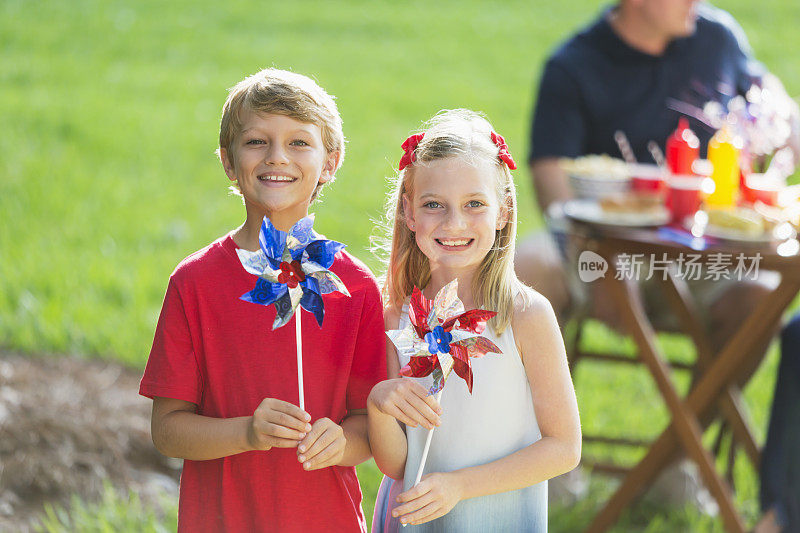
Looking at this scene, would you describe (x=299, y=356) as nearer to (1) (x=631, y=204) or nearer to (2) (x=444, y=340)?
(2) (x=444, y=340)

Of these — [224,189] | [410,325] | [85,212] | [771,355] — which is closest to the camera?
[410,325]

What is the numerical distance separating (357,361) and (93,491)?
1689mm

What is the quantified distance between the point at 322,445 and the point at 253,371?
22cm

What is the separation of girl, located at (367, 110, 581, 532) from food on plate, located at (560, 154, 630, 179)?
5.30 ft

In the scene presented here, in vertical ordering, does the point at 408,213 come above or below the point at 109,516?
above

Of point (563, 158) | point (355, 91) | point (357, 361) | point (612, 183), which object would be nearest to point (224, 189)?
point (355, 91)

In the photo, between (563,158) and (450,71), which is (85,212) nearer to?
(563,158)

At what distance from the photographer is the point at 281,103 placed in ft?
5.41

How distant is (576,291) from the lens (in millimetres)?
3562

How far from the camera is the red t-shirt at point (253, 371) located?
168 centimetres

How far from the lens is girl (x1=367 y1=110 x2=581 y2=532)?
1619 millimetres

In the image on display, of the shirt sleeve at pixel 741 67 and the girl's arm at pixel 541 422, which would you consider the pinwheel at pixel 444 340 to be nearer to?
the girl's arm at pixel 541 422

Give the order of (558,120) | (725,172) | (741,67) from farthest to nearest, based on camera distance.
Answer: (741,67), (558,120), (725,172)

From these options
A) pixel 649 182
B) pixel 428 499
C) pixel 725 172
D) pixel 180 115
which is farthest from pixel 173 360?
pixel 180 115
